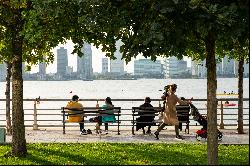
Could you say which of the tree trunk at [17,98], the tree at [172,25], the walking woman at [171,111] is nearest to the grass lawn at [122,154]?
the tree trunk at [17,98]

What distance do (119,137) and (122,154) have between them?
13.4 ft

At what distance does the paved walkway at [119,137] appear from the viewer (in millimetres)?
16547

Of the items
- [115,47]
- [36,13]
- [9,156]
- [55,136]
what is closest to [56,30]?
[36,13]

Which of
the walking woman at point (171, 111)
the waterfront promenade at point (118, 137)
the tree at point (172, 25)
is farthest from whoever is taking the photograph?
the walking woman at point (171, 111)

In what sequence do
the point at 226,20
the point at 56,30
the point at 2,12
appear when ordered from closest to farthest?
the point at 226,20 < the point at 56,30 < the point at 2,12

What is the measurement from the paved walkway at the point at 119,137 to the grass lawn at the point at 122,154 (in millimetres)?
1173

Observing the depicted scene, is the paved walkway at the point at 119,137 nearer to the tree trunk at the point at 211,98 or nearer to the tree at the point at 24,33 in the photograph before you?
the tree at the point at 24,33

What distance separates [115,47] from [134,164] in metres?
2.67

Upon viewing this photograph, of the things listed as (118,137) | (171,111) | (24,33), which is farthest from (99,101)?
(24,33)

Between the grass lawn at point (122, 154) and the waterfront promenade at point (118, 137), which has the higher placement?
the grass lawn at point (122, 154)

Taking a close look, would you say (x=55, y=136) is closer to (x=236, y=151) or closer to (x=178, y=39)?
(x=236, y=151)

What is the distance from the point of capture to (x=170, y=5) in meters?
8.82

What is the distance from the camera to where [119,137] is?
690 inches

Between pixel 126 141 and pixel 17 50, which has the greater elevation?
pixel 17 50
